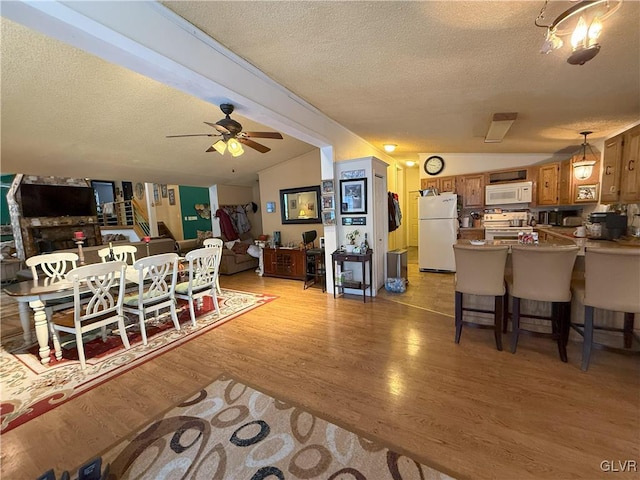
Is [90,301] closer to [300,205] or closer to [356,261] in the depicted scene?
[356,261]

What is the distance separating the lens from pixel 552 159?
17.4ft

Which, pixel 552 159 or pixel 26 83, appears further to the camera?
pixel 552 159

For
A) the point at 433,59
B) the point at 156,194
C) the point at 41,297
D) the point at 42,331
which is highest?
the point at 433,59

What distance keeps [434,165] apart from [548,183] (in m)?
2.12

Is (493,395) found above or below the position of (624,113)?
below

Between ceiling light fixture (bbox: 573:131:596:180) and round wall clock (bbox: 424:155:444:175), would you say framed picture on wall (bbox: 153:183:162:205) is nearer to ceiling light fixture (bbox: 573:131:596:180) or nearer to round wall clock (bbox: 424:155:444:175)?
round wall clock (bbox: 424:155:444:175)

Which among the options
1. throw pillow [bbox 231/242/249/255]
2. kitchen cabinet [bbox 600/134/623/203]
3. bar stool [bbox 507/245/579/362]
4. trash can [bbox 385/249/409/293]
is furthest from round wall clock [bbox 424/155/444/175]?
throw pillow [bbox 231/242/249/255]

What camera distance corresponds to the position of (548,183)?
4980 mm

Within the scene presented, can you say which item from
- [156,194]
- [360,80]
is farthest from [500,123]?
[156,194]

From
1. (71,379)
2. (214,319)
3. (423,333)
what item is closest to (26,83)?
(71,379)

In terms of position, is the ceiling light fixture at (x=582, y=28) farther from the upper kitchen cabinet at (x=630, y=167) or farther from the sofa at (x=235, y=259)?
the sofa at (x=235, y=259)

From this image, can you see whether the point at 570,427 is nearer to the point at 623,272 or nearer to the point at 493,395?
the point at 493,395

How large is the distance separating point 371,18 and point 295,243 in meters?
4.99

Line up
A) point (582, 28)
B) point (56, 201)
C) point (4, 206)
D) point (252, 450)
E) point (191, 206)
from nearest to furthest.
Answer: point (582, 28)
point (252, 450)
point (56, 201)
point (4, 206)
point (191, 206)
